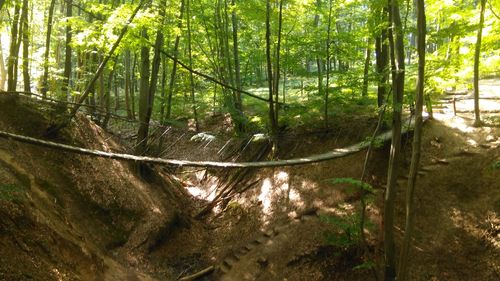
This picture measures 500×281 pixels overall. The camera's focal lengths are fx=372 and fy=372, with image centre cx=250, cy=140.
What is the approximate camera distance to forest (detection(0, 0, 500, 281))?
20.4ft

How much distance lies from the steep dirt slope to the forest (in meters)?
0.04

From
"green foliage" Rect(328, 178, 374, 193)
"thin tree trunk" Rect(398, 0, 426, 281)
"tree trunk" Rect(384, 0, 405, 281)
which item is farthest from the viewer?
"green foliage" Rect(328, 178, 374, 193)

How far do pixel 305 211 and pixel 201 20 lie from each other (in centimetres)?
787

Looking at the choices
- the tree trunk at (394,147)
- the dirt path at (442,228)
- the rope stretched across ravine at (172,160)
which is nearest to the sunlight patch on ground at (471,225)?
the dirt path at (442,228)

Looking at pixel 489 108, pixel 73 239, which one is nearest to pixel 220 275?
pixel 73 239

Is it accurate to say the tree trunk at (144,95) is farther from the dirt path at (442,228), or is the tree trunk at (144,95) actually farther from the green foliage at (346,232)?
the green foliage at (346,232)

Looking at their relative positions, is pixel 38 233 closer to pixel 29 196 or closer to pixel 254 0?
pixel 29 196

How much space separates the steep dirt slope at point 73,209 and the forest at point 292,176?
0.12 ft

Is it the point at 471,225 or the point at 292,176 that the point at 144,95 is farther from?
the point at 471,225

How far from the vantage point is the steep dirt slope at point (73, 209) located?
523 centimetres

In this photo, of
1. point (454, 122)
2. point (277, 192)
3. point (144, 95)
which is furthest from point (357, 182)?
point (144, 95)

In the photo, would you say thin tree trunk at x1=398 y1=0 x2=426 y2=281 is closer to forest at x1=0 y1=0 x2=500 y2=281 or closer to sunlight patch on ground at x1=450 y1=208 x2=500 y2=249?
forest at x1=0 y1=0 x2=500 y2=281

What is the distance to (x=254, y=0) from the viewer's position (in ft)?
36.2

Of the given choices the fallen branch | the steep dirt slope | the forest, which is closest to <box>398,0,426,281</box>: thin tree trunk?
the forest
